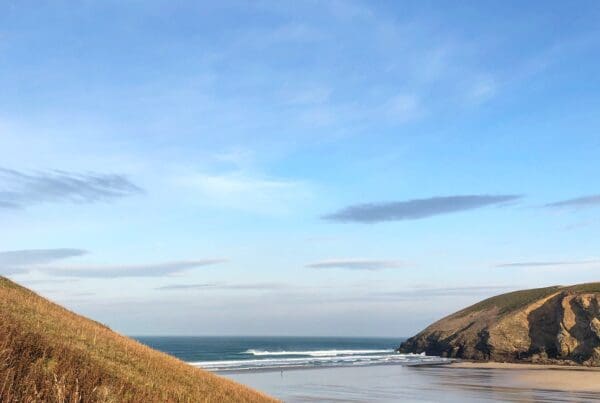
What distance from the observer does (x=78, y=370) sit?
12500mm

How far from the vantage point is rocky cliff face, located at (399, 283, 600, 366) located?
83.2 meters

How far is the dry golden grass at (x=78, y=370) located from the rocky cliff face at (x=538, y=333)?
7657 centimetres

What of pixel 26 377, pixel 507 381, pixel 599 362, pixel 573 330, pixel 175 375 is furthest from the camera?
pixel 573 330

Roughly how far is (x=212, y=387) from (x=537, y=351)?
82635 millimetres

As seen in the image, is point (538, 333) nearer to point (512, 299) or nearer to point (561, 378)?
point (512, 299)

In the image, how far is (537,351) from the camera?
88812 mm

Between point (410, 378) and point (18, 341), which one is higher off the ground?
point (18, 341)

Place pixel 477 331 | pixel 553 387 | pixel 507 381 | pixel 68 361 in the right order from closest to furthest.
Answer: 1. pixel 68 361
2. pixel 553 387
3. pixel 507 381
4. pixel 477 331

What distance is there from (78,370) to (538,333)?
307ft

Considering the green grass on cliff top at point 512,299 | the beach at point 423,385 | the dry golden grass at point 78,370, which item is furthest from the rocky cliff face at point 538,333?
the dry golden grass at point 78,370

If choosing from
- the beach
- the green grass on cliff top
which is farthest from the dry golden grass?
the green grass on cliff top

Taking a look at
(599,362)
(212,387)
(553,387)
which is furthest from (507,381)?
(212,387)

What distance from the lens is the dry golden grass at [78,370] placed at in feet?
30.6

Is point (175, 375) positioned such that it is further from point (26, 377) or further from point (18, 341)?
point (26, 377)
